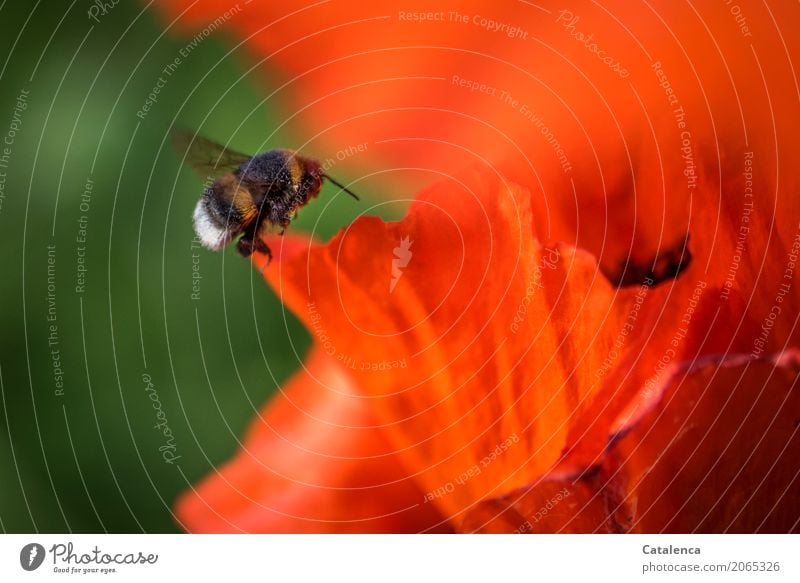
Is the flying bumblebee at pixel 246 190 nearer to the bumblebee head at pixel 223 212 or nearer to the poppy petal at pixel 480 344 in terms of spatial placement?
the bumblebee head at pixel 223 212

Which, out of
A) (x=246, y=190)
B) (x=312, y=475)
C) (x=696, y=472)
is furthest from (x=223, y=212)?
(x=696, y=472)

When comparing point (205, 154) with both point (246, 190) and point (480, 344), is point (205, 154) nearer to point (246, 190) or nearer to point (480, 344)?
point (246, 190)

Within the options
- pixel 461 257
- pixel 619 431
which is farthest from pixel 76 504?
pixel 619 431

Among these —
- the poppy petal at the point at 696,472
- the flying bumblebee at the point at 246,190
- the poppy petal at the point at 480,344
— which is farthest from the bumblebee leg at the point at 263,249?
the poppy petal at the point at 696,472

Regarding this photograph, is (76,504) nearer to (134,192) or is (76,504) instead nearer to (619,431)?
(134,192)

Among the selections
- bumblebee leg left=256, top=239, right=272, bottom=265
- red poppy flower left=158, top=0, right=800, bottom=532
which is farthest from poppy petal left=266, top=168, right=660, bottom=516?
bumblebee leg left=256, top=239, right=272, bottom=265
